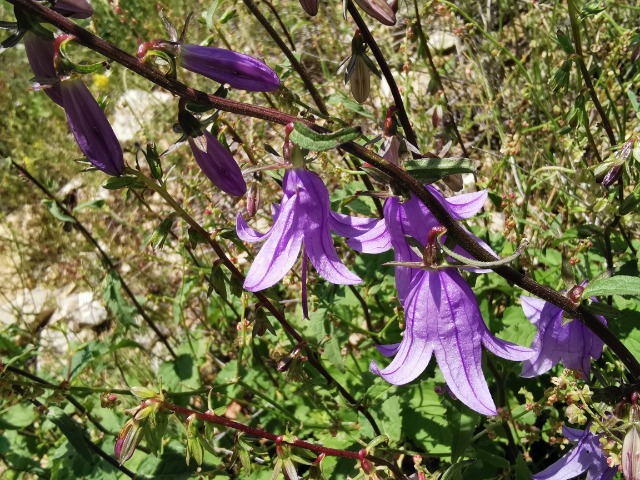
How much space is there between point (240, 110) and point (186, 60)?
173 mm

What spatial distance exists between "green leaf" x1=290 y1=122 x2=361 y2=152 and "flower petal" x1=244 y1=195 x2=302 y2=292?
284mm

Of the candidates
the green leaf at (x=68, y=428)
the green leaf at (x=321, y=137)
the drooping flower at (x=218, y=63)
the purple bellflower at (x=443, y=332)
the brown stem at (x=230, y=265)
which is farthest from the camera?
the green leaf at (x=68, y=428)

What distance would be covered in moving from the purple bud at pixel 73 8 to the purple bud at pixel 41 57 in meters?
0.14

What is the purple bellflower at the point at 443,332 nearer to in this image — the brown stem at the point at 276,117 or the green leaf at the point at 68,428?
the brown stem at the point at 276,117

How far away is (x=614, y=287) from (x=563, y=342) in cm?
45

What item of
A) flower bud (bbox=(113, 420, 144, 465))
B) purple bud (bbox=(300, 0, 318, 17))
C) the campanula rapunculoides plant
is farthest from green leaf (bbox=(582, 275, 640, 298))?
flower bud (bbox=(113, 420, 144, 465))

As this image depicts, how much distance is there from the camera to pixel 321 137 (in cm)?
129

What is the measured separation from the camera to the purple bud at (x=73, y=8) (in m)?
1.52

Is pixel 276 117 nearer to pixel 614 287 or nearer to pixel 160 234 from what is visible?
pixel 160 234

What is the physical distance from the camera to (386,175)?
4.72 feet

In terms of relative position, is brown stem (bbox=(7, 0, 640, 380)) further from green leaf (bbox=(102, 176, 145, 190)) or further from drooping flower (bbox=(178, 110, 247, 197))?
green leaf (bbox=(102, 176, 145, 190))

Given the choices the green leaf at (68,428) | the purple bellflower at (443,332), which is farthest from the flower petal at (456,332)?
the green leaf at (68,428)

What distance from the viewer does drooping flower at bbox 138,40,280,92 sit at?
1.39 m

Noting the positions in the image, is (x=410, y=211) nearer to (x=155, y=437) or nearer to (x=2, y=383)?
(x=155, y=437)
